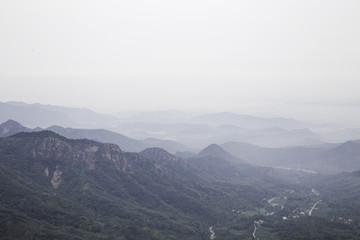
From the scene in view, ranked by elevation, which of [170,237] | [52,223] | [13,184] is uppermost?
[13,184]

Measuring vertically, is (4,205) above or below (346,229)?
above

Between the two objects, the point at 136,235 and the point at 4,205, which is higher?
the point at 4,205

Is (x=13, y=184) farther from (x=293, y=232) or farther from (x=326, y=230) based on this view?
(x=326, y=230)

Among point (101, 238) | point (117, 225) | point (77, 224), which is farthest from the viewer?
point (117, 225)

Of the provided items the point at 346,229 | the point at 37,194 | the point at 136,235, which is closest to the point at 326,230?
the point at 346,229

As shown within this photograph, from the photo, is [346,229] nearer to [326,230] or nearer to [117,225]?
[326,230]

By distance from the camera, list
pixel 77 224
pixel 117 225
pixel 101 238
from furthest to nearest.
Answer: pixel 117 225
pixel 77 224
pixel 101 238

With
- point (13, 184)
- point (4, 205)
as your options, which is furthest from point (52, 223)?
point (13, 184)

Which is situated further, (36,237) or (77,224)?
(77,224)

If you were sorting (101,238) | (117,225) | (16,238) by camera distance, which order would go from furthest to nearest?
1. (117,225)
2. (101,238)
3. (16,238)
